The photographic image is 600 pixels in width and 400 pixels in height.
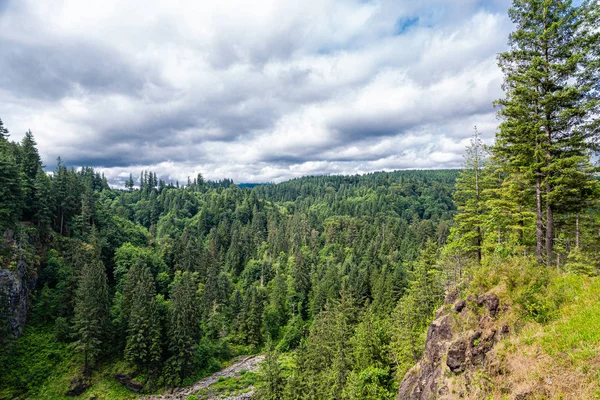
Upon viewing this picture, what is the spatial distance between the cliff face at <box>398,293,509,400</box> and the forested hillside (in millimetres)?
14486

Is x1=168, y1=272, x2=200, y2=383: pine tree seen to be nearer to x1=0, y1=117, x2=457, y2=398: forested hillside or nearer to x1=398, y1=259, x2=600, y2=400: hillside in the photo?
x1=0, y1=117, x2=457, y2=398: forested hillside

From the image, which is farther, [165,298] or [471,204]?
[165,298]

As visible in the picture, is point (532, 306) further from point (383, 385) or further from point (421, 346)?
point (383, 385)

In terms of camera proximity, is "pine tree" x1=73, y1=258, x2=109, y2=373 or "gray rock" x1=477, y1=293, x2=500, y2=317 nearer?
"gray rock" x1=477, y1=293, x2=500, y2=317

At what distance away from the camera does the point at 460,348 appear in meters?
14.8

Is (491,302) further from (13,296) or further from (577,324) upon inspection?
(13,296)

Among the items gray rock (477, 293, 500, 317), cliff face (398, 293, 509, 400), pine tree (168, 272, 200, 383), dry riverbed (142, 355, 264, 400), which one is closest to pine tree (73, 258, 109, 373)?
pine tree (168, 272, 200, 383)

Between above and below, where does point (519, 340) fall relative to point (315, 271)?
above

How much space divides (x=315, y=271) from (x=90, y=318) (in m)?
60.3

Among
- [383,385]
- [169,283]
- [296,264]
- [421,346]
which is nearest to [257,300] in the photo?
[296,264]

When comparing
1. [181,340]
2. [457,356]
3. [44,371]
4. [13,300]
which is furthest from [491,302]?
[13,300]

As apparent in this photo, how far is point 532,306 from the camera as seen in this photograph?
12.9 m

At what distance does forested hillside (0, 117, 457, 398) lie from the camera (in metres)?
42.5

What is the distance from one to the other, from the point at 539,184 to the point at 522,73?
722 cm
